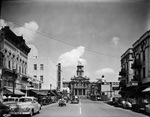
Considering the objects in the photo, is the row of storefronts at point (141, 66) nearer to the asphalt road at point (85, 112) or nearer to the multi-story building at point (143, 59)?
the multi-story building at point (143, 59)

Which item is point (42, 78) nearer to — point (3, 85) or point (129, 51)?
point (129, 51)

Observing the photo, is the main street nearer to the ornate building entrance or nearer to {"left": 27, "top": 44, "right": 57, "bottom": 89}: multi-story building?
{"left": 27, "top": 44, "right": 57, "bottom": 89}: multi-story building

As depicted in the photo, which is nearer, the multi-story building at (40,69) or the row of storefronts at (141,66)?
the row of storefronts at (141,66)

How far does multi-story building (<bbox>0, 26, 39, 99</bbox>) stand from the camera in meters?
29.8

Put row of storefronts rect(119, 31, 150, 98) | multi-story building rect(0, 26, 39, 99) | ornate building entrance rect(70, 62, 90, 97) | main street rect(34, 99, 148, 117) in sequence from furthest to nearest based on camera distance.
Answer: ornate building entrance rect(70, 62, 90, 97), row of storefronts rect(119, 31, 150, 98), multi-story building rect(0, 26, 39, 99), main street rect(34, 99, 148, 117)

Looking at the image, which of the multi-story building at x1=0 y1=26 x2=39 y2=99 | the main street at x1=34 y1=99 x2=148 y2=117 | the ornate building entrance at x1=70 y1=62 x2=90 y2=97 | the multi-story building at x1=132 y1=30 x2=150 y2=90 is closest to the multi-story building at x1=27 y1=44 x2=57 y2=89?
the multi-story building at x1=0 y1=26 x2=39 y2=99

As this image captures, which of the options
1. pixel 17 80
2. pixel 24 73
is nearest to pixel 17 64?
pixel 17 80

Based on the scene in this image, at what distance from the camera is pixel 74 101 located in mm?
48469

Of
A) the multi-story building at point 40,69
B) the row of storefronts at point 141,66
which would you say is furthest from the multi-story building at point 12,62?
the row of storefronts at point 141,66

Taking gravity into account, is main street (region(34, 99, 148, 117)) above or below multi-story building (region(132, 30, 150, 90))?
below

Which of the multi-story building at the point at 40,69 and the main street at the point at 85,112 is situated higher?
the multi-story building at the point at 40,69

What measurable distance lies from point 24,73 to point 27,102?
2337 cm

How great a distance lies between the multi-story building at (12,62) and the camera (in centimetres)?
2980

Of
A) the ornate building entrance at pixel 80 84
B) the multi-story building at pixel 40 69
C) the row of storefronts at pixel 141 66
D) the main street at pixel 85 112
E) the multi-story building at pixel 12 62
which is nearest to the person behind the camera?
the main street at pixel 85 112
